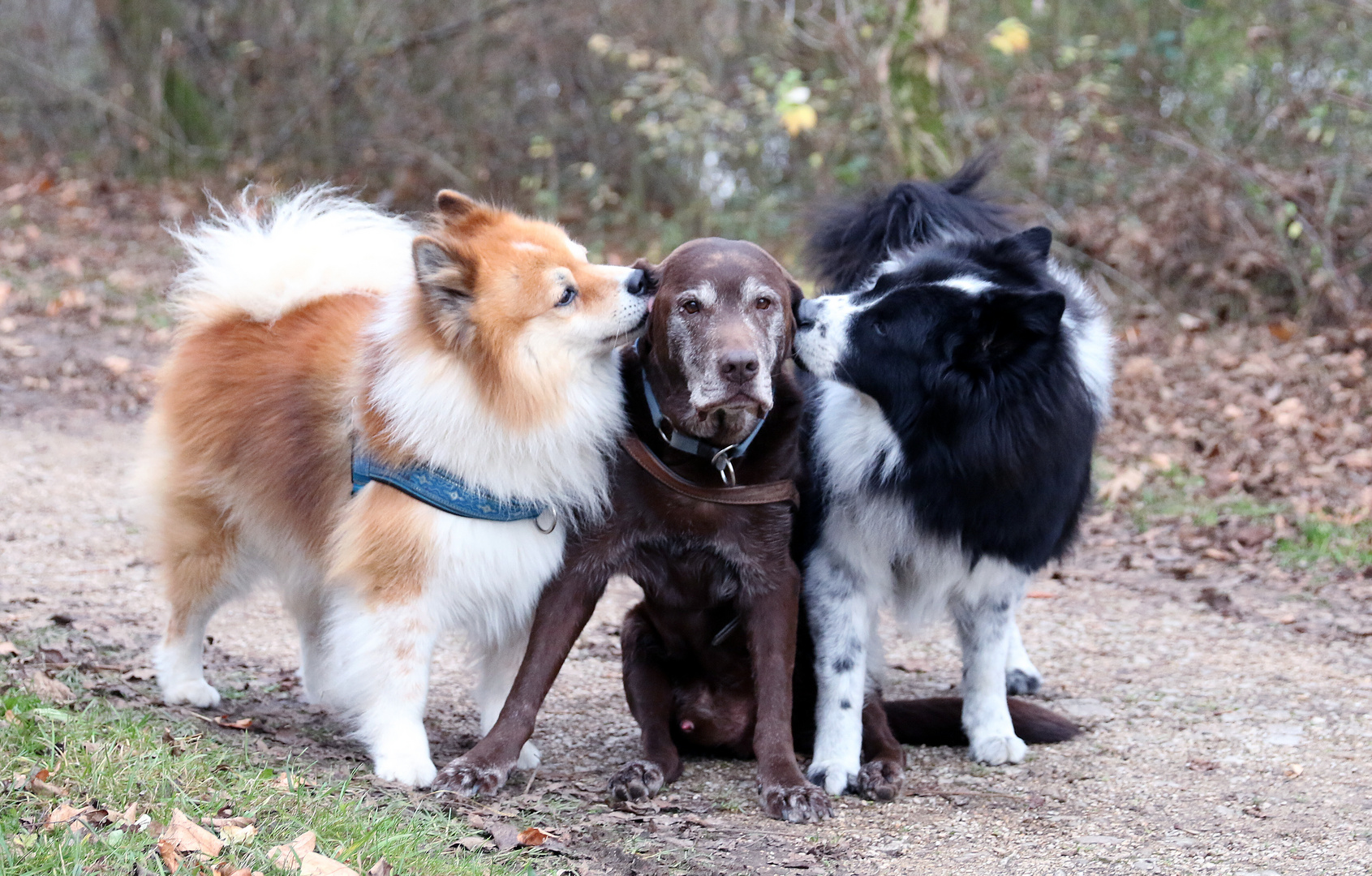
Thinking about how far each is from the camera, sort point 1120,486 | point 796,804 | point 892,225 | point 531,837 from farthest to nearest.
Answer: point 1120,486, point 892,225, point 796,804, point 531,837

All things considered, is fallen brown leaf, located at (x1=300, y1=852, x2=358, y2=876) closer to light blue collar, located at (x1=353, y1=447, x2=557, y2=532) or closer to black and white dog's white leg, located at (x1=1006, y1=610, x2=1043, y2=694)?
light blue collar, located at (x1=353, y1=447, x2=557, y2=532)

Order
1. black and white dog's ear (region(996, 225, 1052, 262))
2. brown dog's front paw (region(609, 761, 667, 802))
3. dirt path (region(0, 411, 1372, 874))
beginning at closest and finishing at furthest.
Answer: dirt path (region(0, 411, 1372, 874))
brown dog's front paw (region(609, 761, 667, 802))
black and white dog's ear (region(996, 225, 1052, 262))

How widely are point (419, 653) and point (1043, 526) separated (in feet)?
6.27

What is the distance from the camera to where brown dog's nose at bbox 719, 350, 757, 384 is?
3.21 m

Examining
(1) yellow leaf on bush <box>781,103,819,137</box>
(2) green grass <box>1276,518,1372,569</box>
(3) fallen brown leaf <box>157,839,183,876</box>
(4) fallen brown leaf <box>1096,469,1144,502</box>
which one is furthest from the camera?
(1) yellow leaf on bush <box>781,103,819,137</box>

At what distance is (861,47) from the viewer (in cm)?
1041

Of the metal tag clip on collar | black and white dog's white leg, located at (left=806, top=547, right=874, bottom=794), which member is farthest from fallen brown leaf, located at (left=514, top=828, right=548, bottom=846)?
the metal tag clip on collar

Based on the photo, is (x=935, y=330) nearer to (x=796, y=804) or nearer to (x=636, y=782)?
(x=796, y=804)

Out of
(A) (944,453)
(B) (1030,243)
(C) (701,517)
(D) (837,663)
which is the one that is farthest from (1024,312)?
(D) (837,663)

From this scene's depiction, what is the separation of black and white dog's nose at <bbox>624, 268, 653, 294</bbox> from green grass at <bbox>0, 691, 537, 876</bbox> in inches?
58.7

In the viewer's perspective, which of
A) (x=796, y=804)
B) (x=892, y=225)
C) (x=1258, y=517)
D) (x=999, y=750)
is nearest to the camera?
(x=796, y=804)

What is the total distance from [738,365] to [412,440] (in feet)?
3.07

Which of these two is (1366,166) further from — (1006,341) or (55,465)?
(55,465)

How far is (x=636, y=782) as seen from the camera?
11.4ft
